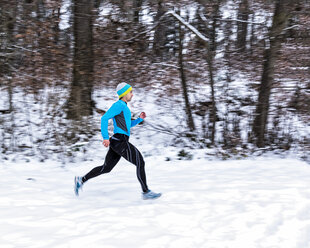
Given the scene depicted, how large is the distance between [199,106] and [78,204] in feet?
20.4

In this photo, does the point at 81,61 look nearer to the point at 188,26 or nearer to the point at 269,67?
the point at 188,26

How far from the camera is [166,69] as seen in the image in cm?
1059

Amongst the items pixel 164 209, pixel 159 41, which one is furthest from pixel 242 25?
pixel 164 209

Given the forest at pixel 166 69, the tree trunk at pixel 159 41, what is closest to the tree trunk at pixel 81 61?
the forest at pixel 166 69

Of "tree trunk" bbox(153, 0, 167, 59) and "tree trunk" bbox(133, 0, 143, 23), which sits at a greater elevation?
"tree trunk" bbox(133, 0, 143, 23)

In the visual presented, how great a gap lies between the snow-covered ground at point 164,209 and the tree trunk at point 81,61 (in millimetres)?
2501

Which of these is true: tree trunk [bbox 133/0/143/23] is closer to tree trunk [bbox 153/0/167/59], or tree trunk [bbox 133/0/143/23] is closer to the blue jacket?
tree trunk [bbox 153/0/167/59]

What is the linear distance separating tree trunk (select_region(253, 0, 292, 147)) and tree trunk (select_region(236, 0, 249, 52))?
928mm

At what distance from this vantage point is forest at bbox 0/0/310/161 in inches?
353

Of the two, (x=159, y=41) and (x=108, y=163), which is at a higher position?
(x=159, y=41)

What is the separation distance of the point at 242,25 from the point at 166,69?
2.66 meters

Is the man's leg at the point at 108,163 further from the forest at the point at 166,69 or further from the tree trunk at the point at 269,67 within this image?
the tree trunk at the point at 269,67

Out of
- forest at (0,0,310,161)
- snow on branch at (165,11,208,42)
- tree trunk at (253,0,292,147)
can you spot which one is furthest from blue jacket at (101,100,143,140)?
tree trunk at (253,0,292,147)

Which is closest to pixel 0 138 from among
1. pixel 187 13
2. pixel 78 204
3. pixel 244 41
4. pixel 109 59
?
pixel 109 59
